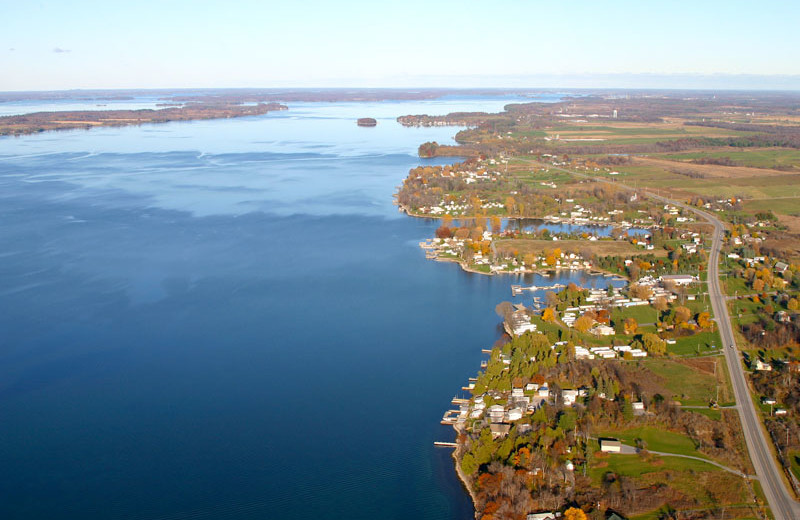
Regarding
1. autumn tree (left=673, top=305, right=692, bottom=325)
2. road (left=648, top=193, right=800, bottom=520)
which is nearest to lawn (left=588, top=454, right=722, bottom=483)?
road (left=648, top=193, right=800, bottom=520)

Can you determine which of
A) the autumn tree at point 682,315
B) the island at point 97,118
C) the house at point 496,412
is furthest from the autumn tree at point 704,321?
the island at point 97,118

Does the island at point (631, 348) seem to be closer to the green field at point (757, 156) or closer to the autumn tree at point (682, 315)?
the autumn tree at point (682, 315)

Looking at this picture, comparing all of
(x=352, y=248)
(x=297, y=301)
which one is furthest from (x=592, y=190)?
(x=297, y=301)

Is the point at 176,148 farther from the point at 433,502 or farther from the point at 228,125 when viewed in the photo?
the point at 433,502

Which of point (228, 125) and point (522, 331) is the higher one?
point (228, 125)

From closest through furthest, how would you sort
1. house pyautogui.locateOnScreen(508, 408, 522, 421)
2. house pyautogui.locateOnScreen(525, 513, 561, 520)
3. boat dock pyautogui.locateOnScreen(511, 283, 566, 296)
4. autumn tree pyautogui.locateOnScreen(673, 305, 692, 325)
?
house pyautogui.locateOnScreen(525, 513, 561, 520), house pyautogui.locateOnScreen(508, 408, 522, 421), autumn tree pyautogui.locateOnScreen(673, 305, 692, 325), boat dock pyautogui.locateOnScreen(511, 283, 566, 296)

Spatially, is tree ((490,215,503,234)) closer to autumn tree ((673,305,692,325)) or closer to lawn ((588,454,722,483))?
autumn tree ((673,305,692,325))
